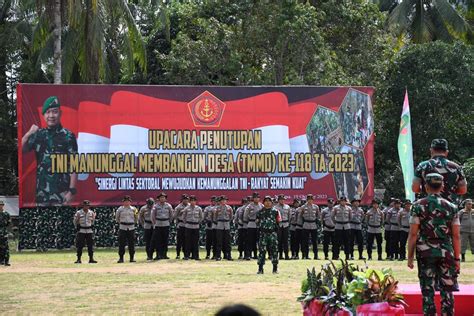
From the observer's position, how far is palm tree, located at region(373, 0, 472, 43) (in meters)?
42.1

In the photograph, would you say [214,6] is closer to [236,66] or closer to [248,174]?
[236,66]

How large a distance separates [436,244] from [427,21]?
111ft

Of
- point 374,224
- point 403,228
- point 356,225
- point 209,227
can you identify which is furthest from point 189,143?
point 403,228

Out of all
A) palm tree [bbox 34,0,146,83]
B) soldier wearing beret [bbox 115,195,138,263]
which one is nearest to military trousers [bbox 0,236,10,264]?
soldier wearing beret [bbox 115,195,138,263]

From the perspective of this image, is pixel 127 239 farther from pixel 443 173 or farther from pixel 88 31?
pixel 443 173

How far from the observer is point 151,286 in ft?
59.7

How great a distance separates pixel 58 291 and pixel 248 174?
46.0 feet

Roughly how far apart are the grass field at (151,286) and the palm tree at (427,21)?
61.1 feet

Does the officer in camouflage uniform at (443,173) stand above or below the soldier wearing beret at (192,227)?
above

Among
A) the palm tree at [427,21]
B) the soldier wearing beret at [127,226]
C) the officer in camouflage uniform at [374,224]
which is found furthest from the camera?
the palm tree at [427,21]

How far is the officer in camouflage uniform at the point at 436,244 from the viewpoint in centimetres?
1059

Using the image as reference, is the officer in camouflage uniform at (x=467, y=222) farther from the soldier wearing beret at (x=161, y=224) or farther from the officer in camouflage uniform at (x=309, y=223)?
the soldier wearing beret at (x=161, y=224)

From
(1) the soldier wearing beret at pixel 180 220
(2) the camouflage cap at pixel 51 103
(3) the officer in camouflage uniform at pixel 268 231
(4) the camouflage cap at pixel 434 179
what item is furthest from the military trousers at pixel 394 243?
(4) the camouflage cap at pixel 434 179

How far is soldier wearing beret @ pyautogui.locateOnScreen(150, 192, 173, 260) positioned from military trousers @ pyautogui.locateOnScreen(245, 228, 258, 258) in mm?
2113
